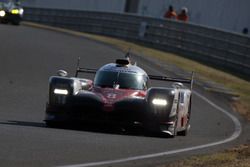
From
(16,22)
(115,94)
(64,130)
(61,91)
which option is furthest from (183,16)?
(64,130)

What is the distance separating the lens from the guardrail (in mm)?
29797

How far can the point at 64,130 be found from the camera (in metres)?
12.9

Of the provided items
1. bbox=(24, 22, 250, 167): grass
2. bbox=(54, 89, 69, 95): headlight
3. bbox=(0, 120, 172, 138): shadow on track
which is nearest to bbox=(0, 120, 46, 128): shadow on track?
bbox=(0, 120, 172, 138): shadow on track

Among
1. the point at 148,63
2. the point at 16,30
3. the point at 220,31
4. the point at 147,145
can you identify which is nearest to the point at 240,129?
the point at 147,145

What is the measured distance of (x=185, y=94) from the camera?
14742mm

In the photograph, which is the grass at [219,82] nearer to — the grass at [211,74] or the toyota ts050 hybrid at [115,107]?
the grass at [211,74]

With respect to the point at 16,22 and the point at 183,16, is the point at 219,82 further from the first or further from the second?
the point at 16,22

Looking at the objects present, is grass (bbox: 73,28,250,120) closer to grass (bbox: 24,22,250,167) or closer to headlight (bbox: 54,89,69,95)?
grass (bbox: 24,22,250,167)

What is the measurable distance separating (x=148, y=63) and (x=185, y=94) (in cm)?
1330

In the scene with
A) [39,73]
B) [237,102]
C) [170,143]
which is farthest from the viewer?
[39,73]

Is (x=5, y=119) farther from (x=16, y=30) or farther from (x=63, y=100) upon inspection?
(x=16, y=30)

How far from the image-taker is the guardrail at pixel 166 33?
29797 mm

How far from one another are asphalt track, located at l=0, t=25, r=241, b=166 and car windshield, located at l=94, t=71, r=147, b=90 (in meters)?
1.13

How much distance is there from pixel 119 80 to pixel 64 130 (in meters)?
2.16
